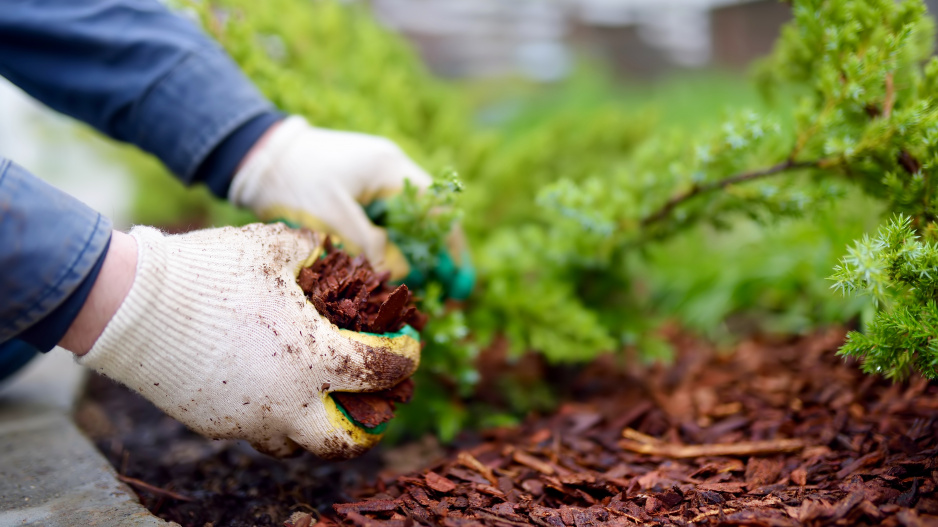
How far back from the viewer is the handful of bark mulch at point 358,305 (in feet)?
4.16

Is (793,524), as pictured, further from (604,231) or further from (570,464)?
(604,231)

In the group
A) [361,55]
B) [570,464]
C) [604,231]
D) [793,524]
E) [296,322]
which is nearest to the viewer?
[793,524]

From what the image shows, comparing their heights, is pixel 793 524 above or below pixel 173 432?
above

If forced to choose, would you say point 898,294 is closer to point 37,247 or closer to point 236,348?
point 236,348

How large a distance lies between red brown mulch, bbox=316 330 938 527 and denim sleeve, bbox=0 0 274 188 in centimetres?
109

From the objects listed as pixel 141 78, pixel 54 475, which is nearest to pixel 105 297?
pixel 54 475

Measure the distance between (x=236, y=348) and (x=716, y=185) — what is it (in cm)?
135

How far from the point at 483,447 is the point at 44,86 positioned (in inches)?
63.8

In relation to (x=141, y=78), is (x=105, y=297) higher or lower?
lower

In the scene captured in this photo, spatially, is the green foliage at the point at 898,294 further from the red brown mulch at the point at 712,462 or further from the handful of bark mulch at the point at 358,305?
the handful of bark mulch at the point at 358,305

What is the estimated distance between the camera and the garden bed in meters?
1.14

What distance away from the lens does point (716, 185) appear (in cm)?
169

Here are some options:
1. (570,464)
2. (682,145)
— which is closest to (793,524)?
(570,464)

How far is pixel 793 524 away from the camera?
1.01 metres
